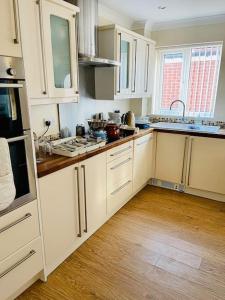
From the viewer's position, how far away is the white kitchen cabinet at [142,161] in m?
2.86

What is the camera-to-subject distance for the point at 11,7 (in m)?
1.20

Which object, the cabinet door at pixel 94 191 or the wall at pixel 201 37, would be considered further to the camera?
the wall at pixel 201 37

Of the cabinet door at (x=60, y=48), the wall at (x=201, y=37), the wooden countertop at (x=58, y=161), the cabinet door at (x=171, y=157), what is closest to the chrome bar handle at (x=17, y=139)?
the wooden countertop at (x=58, y=161)

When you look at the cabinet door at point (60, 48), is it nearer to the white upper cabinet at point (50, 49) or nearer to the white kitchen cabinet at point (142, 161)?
the white upper cabinet at point (50, 49)

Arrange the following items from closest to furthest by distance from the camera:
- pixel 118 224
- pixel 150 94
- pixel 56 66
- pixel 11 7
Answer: pixel 11 7 < pixel 56 66 < pixel 118 224 < pixel 150 94

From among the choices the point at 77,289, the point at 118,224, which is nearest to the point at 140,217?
the point at 118,224

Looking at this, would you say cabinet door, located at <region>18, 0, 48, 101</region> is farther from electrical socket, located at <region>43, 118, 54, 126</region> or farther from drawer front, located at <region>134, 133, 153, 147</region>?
drawer front, located at <region>134, 133, 153, 147</region>

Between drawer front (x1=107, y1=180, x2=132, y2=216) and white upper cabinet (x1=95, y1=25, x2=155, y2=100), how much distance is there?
1.07 m

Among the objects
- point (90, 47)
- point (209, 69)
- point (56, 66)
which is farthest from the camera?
point (209, 69)

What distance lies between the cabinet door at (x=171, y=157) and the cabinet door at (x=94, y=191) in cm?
127

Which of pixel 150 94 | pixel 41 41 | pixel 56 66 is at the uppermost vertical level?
pixel 41 41

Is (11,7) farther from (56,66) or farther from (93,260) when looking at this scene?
(93,260)

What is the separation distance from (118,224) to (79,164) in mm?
967

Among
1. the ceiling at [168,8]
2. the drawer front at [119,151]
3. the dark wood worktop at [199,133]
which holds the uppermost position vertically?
the ceiling at [168,8]
